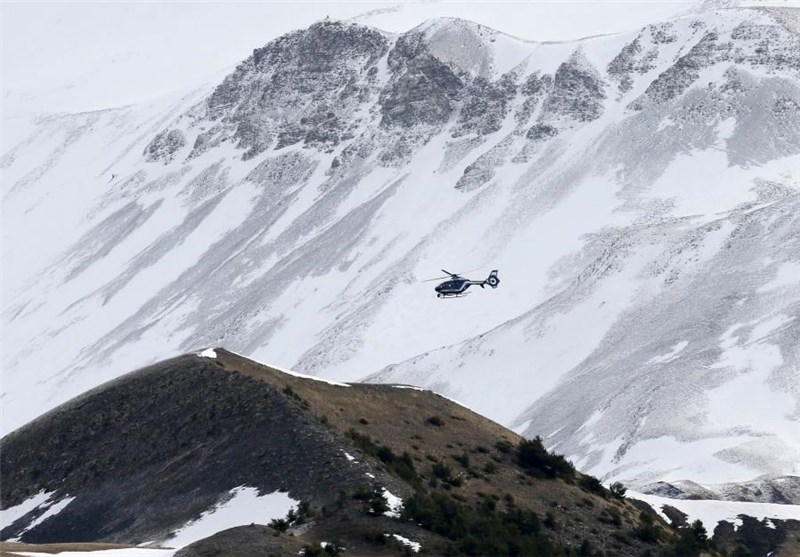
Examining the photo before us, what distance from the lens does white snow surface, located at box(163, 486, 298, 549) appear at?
184 feet

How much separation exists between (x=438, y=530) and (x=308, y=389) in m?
13.1

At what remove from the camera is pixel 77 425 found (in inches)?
2719

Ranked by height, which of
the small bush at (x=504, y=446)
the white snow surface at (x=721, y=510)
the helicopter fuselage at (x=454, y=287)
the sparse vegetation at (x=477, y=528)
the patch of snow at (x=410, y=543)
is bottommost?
the helicopter fuselage at (x=454, y=287)

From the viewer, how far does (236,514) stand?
188 ft

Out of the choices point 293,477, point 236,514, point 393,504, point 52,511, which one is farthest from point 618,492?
point 52,511

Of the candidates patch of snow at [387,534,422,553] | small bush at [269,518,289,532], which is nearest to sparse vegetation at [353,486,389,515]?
patch of snow at [387,534,422,553]

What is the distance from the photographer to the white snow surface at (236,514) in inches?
2212

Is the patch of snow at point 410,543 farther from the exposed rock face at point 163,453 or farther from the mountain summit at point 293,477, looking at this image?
the exposed rock face at point 163,453

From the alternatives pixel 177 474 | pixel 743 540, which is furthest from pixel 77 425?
pixel 743 540

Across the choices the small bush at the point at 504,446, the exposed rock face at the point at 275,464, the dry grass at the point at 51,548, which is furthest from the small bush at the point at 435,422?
the dry grass at the point at 51,548

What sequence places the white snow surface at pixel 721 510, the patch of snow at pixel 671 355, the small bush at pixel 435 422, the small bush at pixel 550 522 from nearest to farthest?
the small bush at pixel 550 522, the small bush at pixel 435 422, the white snow surface at pixel 721 510, the patch of snow at pixel 671 355

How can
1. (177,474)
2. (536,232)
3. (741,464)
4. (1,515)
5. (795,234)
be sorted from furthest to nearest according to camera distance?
(536,232)
(795,234)
(741,464)
(1,515)
(177,474)

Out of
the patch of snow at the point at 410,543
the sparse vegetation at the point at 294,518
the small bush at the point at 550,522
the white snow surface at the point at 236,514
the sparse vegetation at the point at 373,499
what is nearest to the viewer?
the patch of snow at the point at 410,543

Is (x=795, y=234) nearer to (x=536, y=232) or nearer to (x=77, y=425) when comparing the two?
(x=536, y=232)
